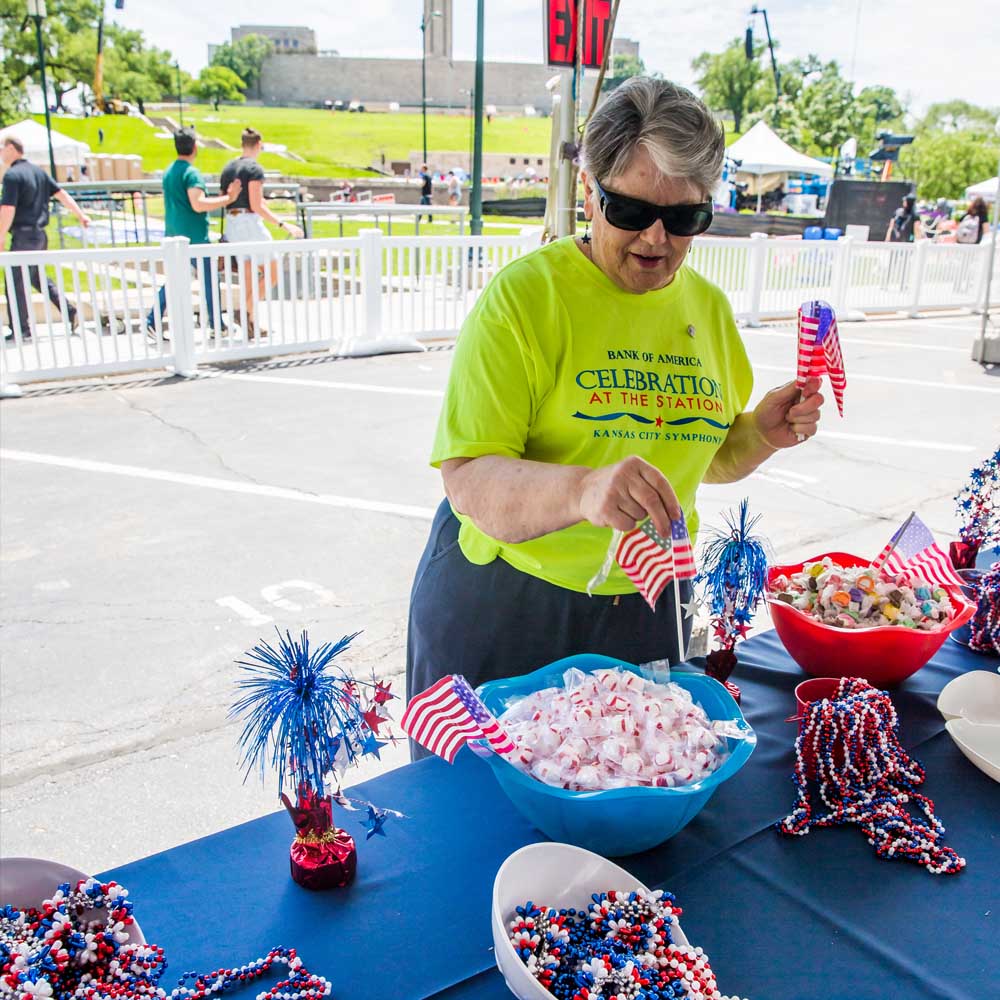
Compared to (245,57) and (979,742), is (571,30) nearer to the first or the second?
(979,742)

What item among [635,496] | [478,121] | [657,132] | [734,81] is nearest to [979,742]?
[635,496]

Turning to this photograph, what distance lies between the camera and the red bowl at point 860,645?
1.79 m

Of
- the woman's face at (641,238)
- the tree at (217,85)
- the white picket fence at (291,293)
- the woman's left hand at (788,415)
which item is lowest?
the white picket fence at (291,293)

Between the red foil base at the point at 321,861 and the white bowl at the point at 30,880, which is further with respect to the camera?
the red foil base at the point at 321,861

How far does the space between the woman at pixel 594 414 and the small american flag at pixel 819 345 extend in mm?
64

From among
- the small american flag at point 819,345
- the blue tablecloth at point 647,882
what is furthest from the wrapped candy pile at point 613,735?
the small american flag at point 819,345

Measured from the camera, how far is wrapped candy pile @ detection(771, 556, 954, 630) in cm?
186

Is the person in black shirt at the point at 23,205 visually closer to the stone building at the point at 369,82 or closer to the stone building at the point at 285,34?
the stone building at the point at 369,82

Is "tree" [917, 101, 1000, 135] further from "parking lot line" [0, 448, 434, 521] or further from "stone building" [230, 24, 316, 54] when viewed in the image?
"parking lot line" [0, 448, 434, 521]

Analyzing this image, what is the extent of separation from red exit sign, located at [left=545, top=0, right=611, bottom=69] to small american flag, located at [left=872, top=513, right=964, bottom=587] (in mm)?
2646

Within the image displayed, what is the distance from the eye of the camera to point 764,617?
4.29 meters

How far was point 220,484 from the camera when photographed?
5.59 meters

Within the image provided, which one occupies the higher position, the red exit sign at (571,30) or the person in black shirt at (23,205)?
the red exit sign at (571,30)

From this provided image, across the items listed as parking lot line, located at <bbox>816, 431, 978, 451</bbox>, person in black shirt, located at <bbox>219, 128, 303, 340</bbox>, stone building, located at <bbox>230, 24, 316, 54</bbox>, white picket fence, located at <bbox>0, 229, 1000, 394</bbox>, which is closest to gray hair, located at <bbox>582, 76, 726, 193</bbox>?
parking lot line, located at <bbox>816, 431, 978, 451</bbox>
